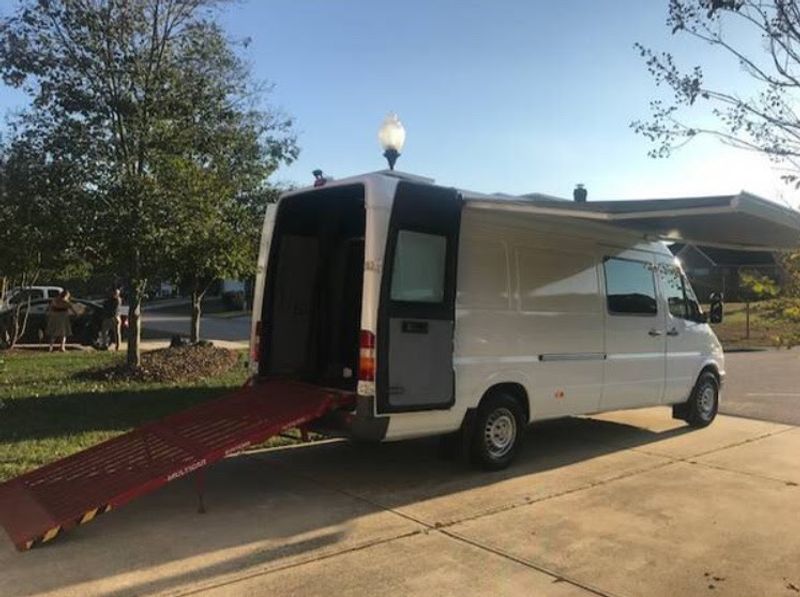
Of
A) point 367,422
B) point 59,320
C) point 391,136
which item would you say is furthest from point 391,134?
point 59,320

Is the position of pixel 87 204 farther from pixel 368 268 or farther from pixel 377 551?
pixel 377 551

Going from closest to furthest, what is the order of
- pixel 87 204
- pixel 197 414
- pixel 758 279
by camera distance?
pixel 758 279
pixel 197 414
pixel 87 204

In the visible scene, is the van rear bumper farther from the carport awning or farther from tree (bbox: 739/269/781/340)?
tree (bbox: 739/269/781/340)

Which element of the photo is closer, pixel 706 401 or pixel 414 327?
pixel 414 327

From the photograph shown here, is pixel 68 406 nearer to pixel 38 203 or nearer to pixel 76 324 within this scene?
pixel 38 203

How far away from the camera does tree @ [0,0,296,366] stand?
1105 centimetres

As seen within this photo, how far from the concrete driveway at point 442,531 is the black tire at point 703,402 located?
1.52m

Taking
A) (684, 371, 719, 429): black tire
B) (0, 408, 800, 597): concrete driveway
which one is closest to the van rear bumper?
(0, 408, 800, 597): concrete driveway

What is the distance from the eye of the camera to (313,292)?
25.0 ft

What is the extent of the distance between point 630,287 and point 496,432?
2548 mm

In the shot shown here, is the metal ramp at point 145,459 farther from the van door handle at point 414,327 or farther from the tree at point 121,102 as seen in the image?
the tree at point 121,102

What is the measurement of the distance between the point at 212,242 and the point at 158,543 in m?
7.29

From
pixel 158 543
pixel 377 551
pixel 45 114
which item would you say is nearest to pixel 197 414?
pixel 158 543

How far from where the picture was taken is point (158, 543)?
5.20 m
